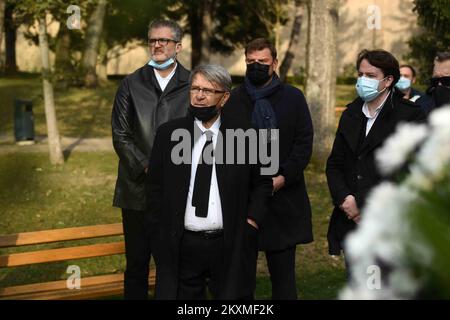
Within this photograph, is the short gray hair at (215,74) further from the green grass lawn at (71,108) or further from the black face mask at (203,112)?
the green grass lawn at (71,108)

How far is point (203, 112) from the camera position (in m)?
4.49

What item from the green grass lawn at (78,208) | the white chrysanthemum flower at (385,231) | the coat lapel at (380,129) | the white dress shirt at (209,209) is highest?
the white chrysanthemum flower at (385,231)

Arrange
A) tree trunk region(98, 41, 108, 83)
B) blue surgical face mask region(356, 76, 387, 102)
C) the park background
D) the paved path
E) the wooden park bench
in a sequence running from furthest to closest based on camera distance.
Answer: tree trunk region(98, 41, 108, 83)
the paved path
the park background
the wooden park bench
blue surgical face mask region(356, 76, 387, 102)

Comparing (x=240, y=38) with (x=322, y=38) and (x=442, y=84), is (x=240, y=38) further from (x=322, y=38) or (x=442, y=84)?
(x=442, y=84)

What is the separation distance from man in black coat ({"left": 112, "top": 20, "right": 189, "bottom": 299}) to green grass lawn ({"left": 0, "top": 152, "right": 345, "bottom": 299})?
81.3 inches

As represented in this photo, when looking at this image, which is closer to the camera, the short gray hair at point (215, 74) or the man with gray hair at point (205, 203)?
the man with gray hair at point (205, 203)

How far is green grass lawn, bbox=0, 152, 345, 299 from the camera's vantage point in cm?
798

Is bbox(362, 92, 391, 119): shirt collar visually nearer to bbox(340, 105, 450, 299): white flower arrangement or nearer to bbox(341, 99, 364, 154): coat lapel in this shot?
bbox(341, 99, 364, 154): coat lapel

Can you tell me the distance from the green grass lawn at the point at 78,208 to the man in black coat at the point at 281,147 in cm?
160

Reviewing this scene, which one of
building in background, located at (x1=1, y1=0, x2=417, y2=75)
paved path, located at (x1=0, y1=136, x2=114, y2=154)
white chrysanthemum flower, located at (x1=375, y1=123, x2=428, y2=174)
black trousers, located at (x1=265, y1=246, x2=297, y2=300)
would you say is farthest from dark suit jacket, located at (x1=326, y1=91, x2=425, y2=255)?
building in background, located at (x1=1, y1=0, x2=417, y2=75)

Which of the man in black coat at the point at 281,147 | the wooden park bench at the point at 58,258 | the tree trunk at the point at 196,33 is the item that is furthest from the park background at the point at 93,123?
the man in black coat at the point at 281,147

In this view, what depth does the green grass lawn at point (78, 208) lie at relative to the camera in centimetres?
798

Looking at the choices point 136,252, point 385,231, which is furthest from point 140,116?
point 385,231
